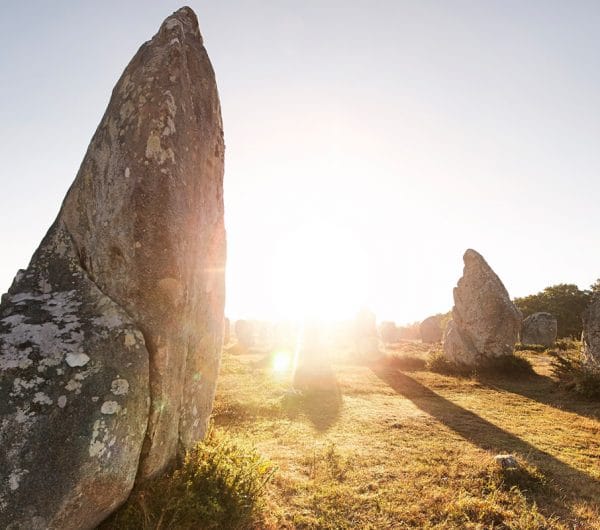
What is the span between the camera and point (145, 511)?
4094mm

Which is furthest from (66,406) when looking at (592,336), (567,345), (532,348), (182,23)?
(567,345)

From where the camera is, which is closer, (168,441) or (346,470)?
(168,441)

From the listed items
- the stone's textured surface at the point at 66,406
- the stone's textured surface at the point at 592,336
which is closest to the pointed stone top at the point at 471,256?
the stone's textured surface at the point at 592,336

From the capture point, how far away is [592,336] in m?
13.9

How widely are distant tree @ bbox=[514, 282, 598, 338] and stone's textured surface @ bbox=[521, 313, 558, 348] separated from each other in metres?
5.48

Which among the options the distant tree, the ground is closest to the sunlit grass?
the ground

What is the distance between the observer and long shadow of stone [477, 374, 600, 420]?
1234cm

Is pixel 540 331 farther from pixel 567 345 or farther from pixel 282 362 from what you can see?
pixel 282 362

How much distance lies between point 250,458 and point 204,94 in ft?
18.0

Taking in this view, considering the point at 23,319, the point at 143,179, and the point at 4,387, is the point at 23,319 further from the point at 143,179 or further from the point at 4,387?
the point at 143,179

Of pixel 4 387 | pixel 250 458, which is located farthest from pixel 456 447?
pixel 4 387

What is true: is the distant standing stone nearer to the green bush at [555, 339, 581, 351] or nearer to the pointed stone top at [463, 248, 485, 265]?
the pointed stone top at [463, 248, 485, 265]

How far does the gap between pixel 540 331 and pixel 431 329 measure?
14.2 m

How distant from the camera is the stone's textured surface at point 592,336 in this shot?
536 inches
